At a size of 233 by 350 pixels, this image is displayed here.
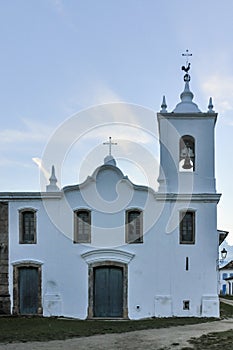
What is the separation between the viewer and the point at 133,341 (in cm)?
1268

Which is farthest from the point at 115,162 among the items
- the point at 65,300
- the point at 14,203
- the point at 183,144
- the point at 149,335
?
the point at 149,335

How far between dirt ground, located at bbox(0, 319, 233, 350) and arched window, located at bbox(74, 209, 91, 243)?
5.70 meters

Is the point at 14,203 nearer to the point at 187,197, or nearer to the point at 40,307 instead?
the point at 40,307

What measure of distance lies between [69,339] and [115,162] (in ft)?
34.0

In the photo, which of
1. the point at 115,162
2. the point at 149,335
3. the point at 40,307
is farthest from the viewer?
the point at 115,162

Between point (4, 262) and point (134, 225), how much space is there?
203 inches

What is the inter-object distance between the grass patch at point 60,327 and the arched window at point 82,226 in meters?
3.25

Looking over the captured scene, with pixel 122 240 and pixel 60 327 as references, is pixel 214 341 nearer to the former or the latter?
pixel 60 327

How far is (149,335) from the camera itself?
1384 centimetres

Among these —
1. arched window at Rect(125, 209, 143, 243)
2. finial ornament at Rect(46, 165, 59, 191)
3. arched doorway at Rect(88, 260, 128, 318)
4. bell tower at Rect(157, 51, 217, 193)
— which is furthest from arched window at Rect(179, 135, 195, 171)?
finial ornament at Rect(46, 165, 59, 191)

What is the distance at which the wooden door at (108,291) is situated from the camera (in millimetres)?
19453

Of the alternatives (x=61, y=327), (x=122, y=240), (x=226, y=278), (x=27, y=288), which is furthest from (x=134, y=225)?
Result: (x=226, y=278)

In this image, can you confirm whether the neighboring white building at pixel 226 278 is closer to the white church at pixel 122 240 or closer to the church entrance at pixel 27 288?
the white church at pixel 122 240

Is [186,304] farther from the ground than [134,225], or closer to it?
closer to it
